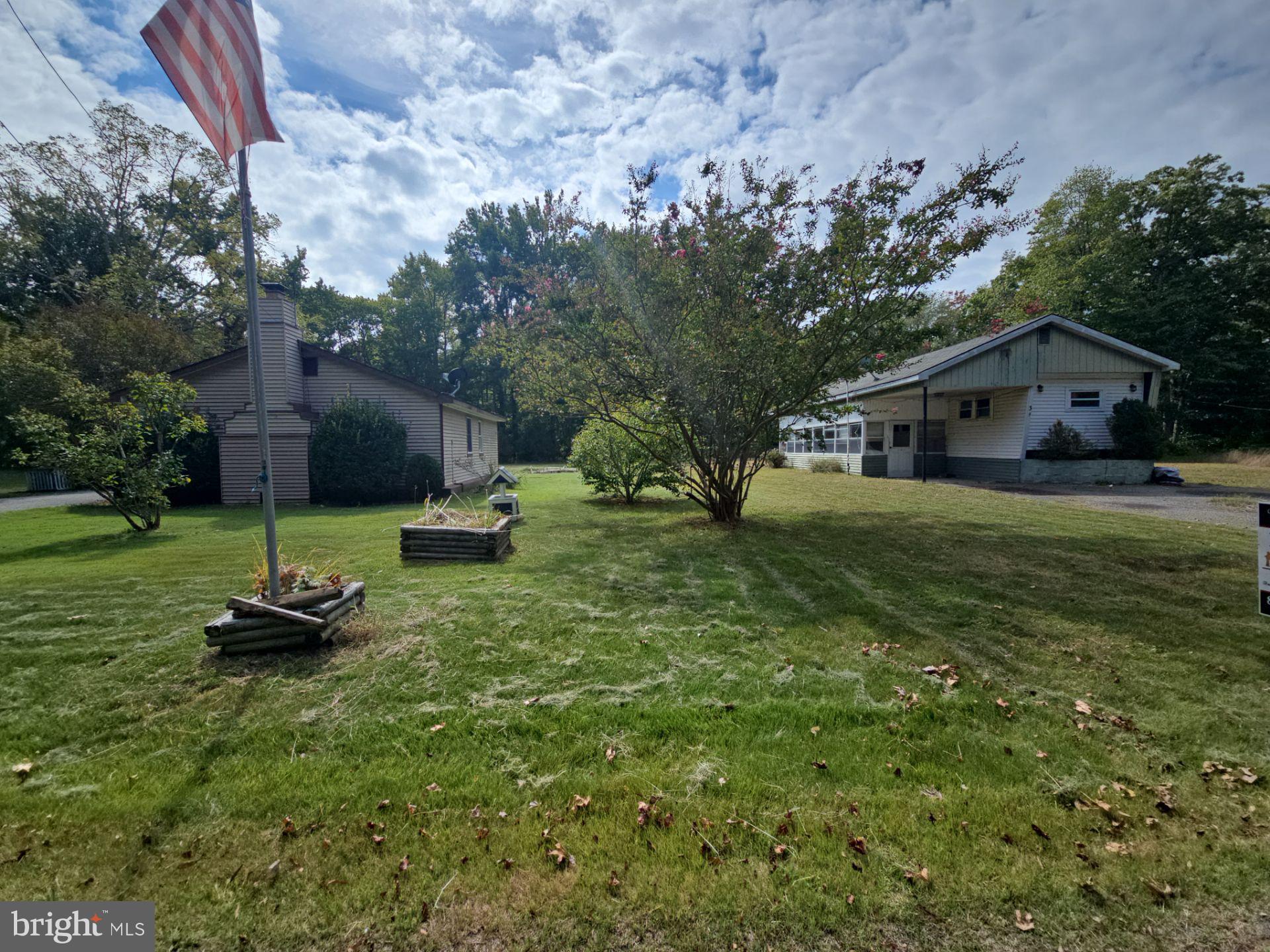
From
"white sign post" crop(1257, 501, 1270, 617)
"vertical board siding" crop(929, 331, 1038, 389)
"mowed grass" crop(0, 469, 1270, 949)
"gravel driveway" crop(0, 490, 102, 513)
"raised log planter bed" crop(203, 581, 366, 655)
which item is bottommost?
"mowed grass" crop(0, 469, 1270, 949)

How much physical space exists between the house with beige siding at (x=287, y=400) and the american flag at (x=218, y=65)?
1203 cm

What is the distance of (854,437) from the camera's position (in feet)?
69.8

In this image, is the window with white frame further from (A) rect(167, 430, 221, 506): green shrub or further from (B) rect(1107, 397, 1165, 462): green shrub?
(A) rect(167, 430, 221, 506): green shrub

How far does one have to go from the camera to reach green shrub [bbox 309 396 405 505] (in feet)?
46.1

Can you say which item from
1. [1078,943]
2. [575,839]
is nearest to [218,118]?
[575,839]

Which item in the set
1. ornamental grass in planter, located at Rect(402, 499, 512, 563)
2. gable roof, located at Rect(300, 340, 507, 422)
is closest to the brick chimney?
gable roof, located at Rect(300, 340, 507, 422)

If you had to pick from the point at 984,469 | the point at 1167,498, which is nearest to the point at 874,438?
the point at 984,469

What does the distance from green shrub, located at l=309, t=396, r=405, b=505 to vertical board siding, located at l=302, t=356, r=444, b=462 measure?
2.37ft

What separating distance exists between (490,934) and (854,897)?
4.28 feet

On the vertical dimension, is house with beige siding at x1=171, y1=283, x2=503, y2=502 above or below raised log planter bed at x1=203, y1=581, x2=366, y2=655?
above

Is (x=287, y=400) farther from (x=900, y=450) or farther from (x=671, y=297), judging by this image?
(x=900, y=450)

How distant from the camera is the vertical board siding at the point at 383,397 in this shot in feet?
49.9

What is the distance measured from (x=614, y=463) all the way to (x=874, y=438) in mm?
12653

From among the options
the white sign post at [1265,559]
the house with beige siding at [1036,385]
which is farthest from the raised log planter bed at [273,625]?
the house with beige siding at [1036,385]
